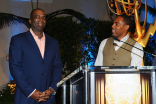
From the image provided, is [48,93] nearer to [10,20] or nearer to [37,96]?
[37,96]

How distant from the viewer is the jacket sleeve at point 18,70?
244cm

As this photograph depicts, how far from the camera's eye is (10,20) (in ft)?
19.5

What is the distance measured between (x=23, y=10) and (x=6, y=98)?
243 centimetres

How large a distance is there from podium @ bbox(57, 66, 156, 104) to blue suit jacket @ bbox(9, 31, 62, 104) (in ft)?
2.97

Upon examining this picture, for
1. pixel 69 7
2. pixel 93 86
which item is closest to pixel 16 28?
pixel 69 7

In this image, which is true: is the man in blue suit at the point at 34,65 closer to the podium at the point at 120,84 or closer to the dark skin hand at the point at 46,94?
the dark skin hand at the point at 46,94

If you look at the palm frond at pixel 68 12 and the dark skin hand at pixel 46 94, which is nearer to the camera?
the dark skin hand at pixel 46 94

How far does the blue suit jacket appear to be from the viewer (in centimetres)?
247

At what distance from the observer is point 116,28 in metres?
2.96

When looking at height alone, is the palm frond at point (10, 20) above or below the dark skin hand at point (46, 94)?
above

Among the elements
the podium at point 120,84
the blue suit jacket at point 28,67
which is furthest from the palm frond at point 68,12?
the podium at point 120,84

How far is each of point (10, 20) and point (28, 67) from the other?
12.3ft

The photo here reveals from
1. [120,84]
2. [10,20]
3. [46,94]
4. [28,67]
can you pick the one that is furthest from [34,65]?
[10,20]

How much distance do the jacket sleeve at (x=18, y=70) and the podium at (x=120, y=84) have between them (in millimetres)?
870
